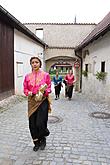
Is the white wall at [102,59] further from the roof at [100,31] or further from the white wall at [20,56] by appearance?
the white wall at [20,56]

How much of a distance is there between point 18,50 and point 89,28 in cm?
1174

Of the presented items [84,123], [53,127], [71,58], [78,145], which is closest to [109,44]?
[84,123]

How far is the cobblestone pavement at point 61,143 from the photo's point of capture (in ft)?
11.8

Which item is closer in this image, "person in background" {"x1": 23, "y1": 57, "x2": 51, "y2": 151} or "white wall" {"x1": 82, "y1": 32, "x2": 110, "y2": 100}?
"person in background" {"x1": 23, "y1": 57, "x2": 51, "y2": 151}

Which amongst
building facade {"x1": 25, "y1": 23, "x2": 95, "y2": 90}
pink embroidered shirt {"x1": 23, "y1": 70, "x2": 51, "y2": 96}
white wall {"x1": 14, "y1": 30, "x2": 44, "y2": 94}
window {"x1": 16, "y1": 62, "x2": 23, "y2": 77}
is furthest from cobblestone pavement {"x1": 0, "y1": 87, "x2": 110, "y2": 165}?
building facade {"x1": 25, "y1": 23, "x2": 95, "y2": 90}

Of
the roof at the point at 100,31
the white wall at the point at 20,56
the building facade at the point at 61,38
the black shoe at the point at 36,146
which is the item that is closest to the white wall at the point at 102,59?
the roof at the point at 100,31

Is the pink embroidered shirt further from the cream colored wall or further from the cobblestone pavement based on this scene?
the cream colored wall

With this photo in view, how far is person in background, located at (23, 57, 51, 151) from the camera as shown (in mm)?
3830

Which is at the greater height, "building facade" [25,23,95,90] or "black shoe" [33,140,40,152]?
"building facade" [25,23,95,90]

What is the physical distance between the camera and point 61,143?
4.40 metres

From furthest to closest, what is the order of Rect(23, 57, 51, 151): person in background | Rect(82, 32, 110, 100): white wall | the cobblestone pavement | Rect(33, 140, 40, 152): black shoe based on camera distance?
Rect(82, 32, 110, 100): white wall < Rect(33, 140, 40, 152): black shoe < Rect(23, 57, 51, 151): person in background < the cobblestone pavement

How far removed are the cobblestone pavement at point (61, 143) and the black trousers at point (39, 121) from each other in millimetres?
335

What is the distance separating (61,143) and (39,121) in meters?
0.89

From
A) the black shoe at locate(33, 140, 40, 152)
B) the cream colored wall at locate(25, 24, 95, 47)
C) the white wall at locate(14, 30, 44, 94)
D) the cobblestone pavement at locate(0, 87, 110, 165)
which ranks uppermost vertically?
the cream colored wall at locate(25, 24, 95, 47)
